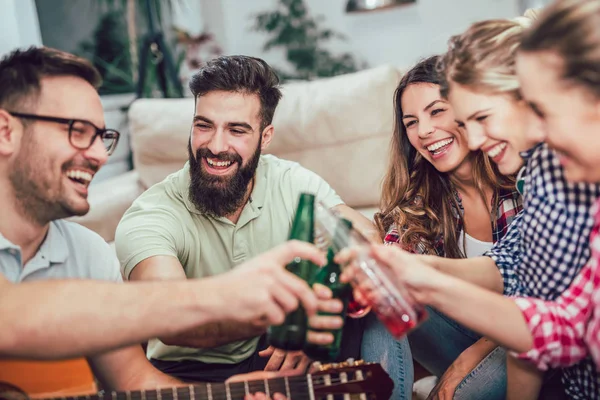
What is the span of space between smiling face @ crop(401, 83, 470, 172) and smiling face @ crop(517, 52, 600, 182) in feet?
2.45

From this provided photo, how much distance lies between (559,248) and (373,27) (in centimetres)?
476

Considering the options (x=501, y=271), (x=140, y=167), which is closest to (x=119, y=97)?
(x=140, y=167)

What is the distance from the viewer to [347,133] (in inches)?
101

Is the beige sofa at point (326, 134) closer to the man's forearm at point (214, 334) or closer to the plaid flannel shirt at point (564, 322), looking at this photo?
the man's forearm at point (214, 334)

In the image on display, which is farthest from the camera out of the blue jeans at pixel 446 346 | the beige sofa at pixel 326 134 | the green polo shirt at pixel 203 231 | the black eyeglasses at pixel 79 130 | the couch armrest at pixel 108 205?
the beige sofa at pixel 326 134

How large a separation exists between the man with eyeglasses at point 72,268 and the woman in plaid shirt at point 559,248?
0.24 m

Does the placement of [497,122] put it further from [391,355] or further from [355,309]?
[391,355]

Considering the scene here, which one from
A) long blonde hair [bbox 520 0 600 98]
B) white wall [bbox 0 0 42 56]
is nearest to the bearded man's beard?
long blonde hair [bbox 520 0 600 98]

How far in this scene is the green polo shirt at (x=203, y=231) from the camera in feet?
5.02

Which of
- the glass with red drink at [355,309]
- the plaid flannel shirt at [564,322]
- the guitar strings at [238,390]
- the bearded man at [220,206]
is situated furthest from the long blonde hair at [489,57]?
the bearded man at [220,206]

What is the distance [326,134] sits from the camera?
2.60m

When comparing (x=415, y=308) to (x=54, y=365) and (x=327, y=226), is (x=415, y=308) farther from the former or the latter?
(x=54, y=365)

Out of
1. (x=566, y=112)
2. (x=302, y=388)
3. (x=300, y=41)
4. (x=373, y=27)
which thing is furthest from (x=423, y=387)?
(x=373, y=27)

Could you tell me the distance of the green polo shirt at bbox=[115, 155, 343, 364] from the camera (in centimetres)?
153
